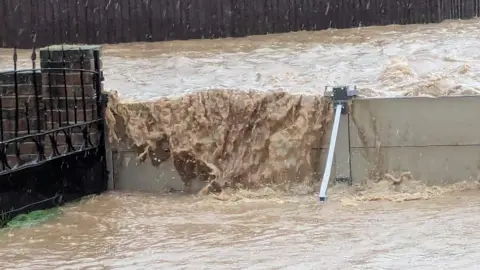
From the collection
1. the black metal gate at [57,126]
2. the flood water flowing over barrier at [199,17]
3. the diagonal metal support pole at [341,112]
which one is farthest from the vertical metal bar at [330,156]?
the flood water flowing over barrier at [199,17]

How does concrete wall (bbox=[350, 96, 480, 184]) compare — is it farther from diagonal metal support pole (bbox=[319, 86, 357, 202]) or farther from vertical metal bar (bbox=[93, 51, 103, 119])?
vertical metal bar (bbox=[93, 51, 103, 119])

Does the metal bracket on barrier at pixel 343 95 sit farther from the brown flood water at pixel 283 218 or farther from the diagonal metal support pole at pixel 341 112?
the brown flood water at pixel 283 218

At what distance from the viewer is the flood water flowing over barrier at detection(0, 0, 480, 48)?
15820 mm

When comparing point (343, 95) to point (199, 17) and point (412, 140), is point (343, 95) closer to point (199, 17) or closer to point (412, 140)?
point (412, 140)

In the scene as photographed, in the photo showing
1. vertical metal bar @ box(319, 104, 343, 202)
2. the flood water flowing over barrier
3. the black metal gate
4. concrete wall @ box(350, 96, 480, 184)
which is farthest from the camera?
the flood water flowing over barrier

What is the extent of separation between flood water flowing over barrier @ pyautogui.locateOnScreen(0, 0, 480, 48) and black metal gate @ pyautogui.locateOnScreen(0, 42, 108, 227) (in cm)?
667

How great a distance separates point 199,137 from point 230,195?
0.75 m

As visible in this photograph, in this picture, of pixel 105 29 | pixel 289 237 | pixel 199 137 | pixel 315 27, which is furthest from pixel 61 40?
pixel 289 237

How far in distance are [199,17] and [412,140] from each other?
25.5ft

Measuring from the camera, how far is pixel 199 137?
30.3 ft

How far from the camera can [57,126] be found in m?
9.30

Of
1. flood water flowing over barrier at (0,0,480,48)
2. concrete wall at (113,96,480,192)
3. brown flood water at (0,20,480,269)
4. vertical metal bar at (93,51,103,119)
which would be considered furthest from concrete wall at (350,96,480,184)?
flood water flowing over barrier at (0,0,480,48)

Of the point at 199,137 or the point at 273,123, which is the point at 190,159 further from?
the point at 273,123

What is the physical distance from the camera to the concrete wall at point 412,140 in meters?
8.76
